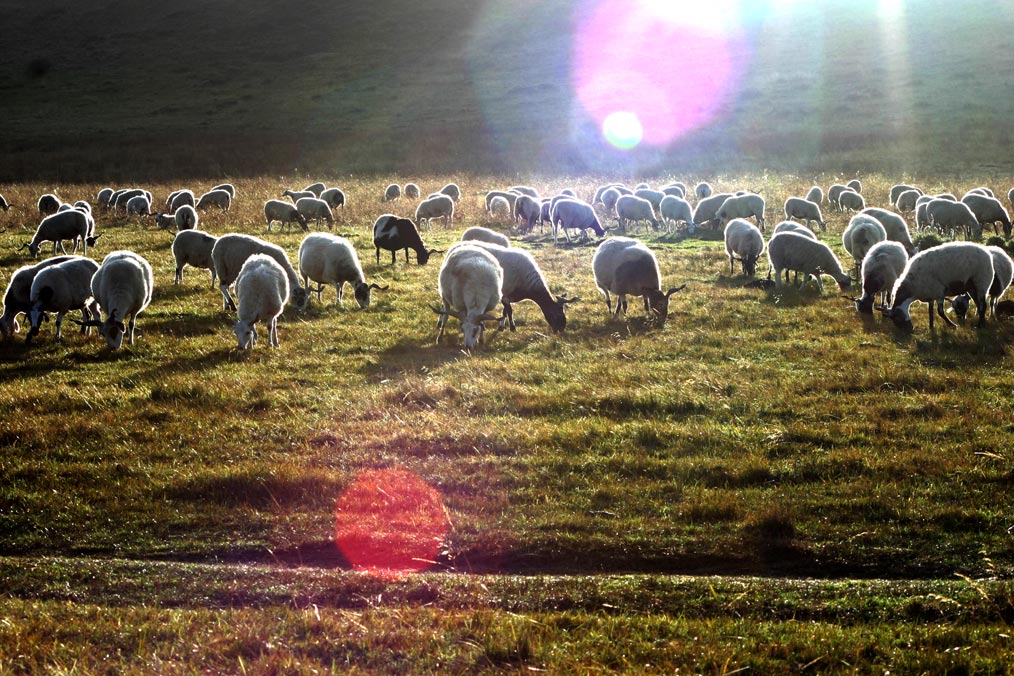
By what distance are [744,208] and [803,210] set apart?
171 centimetres

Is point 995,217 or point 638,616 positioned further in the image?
point 995,217

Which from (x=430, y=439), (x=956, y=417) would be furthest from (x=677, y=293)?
(x=430, y=439)

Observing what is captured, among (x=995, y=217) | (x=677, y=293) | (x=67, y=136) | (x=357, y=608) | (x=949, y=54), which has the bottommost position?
(x=357, y=608)

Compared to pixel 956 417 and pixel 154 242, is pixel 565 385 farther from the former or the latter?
pixel 154 242

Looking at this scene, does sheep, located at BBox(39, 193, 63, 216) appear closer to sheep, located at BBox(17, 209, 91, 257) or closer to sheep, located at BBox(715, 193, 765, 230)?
sheep, located at BBox(17, 209, 91, 257)

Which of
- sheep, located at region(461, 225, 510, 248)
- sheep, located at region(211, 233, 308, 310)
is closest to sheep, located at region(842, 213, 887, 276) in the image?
sheep, located at region(461, 225, 510, 248)

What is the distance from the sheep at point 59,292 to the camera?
1434 cm

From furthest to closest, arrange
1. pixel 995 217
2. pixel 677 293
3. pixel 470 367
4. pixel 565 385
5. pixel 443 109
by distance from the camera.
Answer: pixel 443 109, pixel 995 217, pixel 677 293, pixel 470 367, pixel 565 385

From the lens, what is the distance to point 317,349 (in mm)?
14156

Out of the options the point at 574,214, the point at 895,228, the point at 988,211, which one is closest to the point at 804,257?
the point at 895,228

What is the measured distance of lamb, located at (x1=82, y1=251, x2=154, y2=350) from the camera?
13.9 meters

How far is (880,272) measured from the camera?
53.1 feet

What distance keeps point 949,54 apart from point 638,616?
72178 mm

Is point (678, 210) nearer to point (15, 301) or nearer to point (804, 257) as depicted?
point (804, 257)
